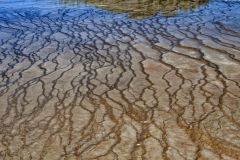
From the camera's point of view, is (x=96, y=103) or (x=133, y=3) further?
(x=133, y=3)

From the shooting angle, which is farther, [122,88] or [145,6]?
[145,6]

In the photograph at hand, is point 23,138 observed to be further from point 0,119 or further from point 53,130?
point 0,119

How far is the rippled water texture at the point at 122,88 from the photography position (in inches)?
170

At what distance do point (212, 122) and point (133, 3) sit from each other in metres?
9.39

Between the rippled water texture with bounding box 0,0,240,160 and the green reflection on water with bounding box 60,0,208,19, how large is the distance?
860 mm

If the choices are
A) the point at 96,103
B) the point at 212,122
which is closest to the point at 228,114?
the point at 212,122

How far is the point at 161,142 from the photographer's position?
430 centimetres

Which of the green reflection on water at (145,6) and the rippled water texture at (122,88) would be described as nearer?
the rippled water texture at (122,88)

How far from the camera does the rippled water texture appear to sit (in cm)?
431

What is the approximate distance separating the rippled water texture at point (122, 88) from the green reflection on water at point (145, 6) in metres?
0.86

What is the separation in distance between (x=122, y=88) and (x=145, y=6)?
746 cm

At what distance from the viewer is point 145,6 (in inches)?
508

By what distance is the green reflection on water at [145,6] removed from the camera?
1172 cm

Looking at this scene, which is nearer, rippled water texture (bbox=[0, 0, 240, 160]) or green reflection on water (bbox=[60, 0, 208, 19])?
rippled water texture (bbox=[0, 0, 240, 160])
